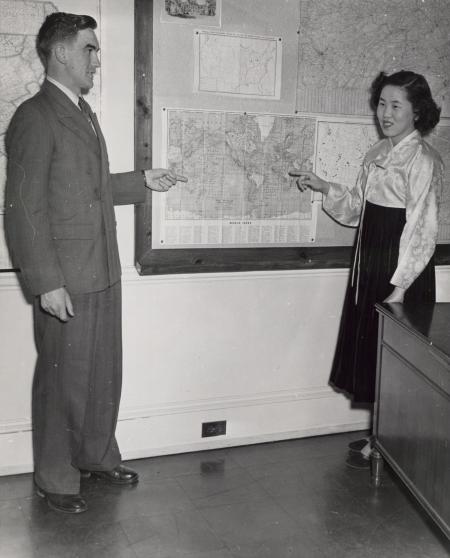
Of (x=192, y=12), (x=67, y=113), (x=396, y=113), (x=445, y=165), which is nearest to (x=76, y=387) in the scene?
(x=67, y=113)

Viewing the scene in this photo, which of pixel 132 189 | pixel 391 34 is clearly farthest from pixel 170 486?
pixel 391 34

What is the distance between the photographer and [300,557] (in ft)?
8.12

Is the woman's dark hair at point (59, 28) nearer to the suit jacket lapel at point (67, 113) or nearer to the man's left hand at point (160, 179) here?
the suit jacket lapel at point (67, 113)

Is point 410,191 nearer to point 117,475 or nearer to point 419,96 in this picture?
point 419,96

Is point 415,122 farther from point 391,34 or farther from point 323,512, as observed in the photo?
point 323,512

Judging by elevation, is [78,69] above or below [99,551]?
above

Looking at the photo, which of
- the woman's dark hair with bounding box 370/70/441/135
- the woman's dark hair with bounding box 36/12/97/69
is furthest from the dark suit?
the woman's dark hair with bounding box 370/70/441/135

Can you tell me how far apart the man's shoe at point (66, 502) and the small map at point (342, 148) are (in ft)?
6.15

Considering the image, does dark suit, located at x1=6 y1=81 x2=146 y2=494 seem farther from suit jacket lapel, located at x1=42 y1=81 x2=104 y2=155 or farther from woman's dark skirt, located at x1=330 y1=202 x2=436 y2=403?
woman's dark skirt, located at x1=330 y1=202 x2=436 y2=403

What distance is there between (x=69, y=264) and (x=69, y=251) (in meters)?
0.05

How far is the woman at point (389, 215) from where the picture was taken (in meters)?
2.93

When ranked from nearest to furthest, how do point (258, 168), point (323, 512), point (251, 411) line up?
point (323, 512) < point (258, 168) < point (251, 411)

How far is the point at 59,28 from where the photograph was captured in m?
2.56

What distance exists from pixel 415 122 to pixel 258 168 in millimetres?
743
